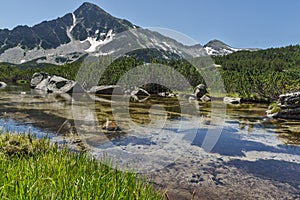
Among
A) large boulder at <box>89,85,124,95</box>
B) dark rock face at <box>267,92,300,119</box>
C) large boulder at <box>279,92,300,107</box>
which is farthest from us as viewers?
large boulder at <box>89,85,124,95</box>

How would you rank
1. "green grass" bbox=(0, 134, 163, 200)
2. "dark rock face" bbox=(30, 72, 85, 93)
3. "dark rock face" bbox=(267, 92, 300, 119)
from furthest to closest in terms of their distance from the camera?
"dark rock face" bbox=(30, 72, 85, 93) → "dark rock face" bbox=(267, 92, 300, 119) → "green grass" bbox=(0, 134, 163, 200)

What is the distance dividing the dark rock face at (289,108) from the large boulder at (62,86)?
39.0m

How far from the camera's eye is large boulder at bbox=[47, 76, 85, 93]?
53.9 metres

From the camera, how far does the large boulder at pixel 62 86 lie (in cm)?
5388

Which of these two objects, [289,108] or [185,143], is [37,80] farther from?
[185,143]

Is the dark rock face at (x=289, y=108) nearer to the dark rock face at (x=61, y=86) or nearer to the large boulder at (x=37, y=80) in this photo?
the dark rock face at (x=61, y=86)

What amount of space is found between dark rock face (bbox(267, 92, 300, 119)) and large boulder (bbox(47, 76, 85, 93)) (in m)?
39.0

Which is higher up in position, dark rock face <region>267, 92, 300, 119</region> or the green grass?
dark rock face <region>267, 92, 300, 119</region>

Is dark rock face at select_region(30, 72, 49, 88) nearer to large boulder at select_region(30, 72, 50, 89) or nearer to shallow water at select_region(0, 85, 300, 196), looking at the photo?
large boulder at select_region(30, 72, 50, 89)

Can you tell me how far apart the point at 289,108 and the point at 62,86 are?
44.3m

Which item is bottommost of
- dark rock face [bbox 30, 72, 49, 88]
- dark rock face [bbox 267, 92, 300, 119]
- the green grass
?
the green grass

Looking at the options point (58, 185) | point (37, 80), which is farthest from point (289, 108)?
point (37, 80)

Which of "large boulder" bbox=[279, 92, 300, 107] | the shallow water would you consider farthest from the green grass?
"large boulder" bbox=[279, 92, 300, 107]

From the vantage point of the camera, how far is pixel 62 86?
56781mm
